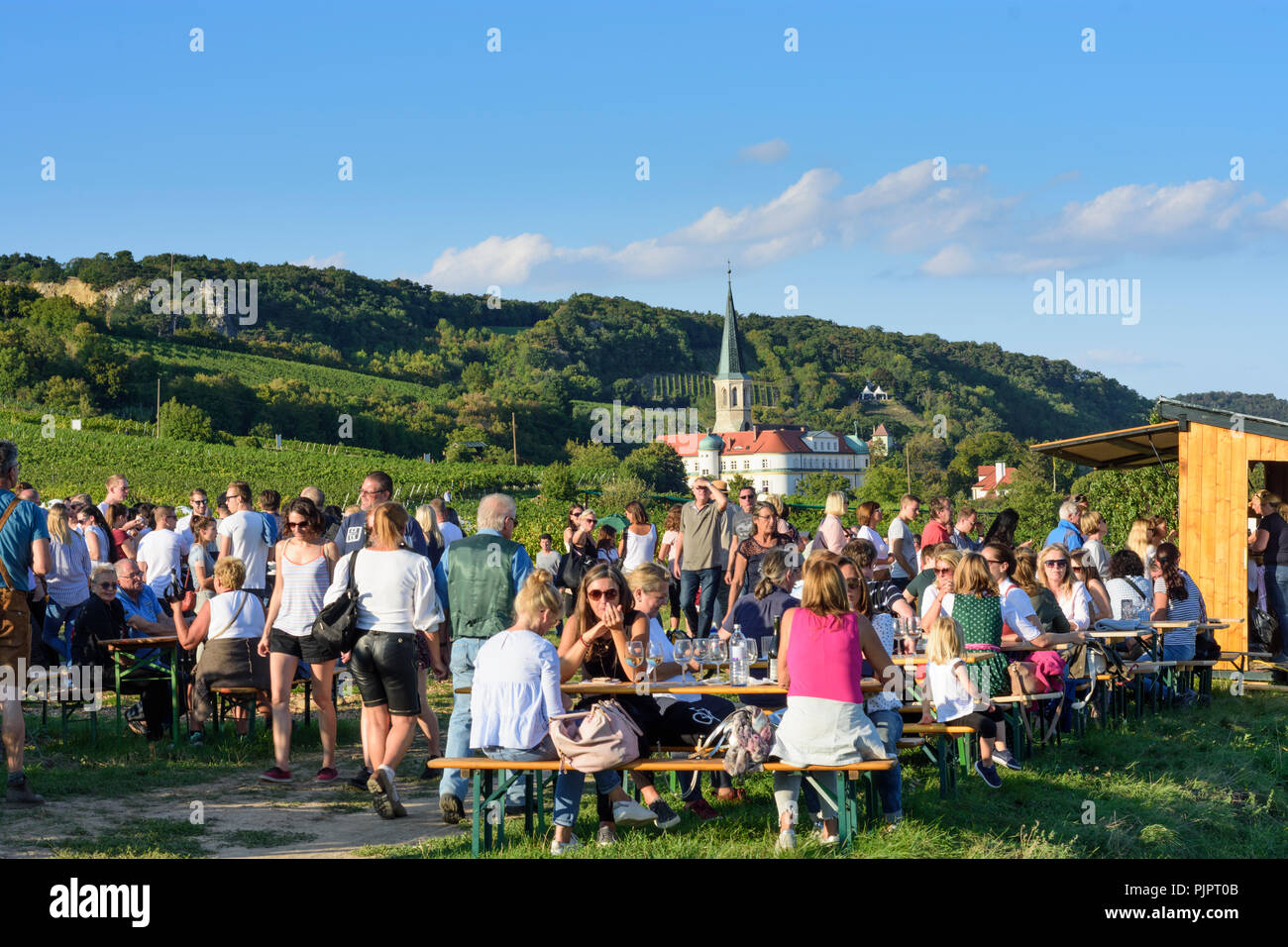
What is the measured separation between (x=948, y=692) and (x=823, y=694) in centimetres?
164

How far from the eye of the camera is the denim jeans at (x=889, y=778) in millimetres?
5465

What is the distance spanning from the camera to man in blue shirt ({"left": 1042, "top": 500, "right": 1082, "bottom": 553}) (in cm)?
1013

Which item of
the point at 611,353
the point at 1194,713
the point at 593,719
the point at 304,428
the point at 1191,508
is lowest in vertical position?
the point at 1194,713

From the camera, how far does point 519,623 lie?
208 inches

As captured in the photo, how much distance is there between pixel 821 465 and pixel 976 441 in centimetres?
3445

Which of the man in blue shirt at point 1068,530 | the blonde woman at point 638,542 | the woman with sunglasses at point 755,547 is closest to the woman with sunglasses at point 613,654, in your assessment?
the woman with sunglasses at point 755,547

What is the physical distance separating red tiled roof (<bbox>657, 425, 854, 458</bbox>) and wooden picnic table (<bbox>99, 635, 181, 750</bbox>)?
131 meters

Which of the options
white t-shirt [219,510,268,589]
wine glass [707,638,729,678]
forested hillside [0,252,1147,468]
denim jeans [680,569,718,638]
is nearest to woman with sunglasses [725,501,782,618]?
denim jeans [680,569,718,638]

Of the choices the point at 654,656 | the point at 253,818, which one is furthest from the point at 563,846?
the point at 253,818

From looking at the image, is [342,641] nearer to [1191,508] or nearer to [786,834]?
[786,834]

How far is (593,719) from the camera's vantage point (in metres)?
5.12

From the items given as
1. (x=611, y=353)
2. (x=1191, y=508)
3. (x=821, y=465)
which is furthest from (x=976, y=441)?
(x=1191, y=508)
